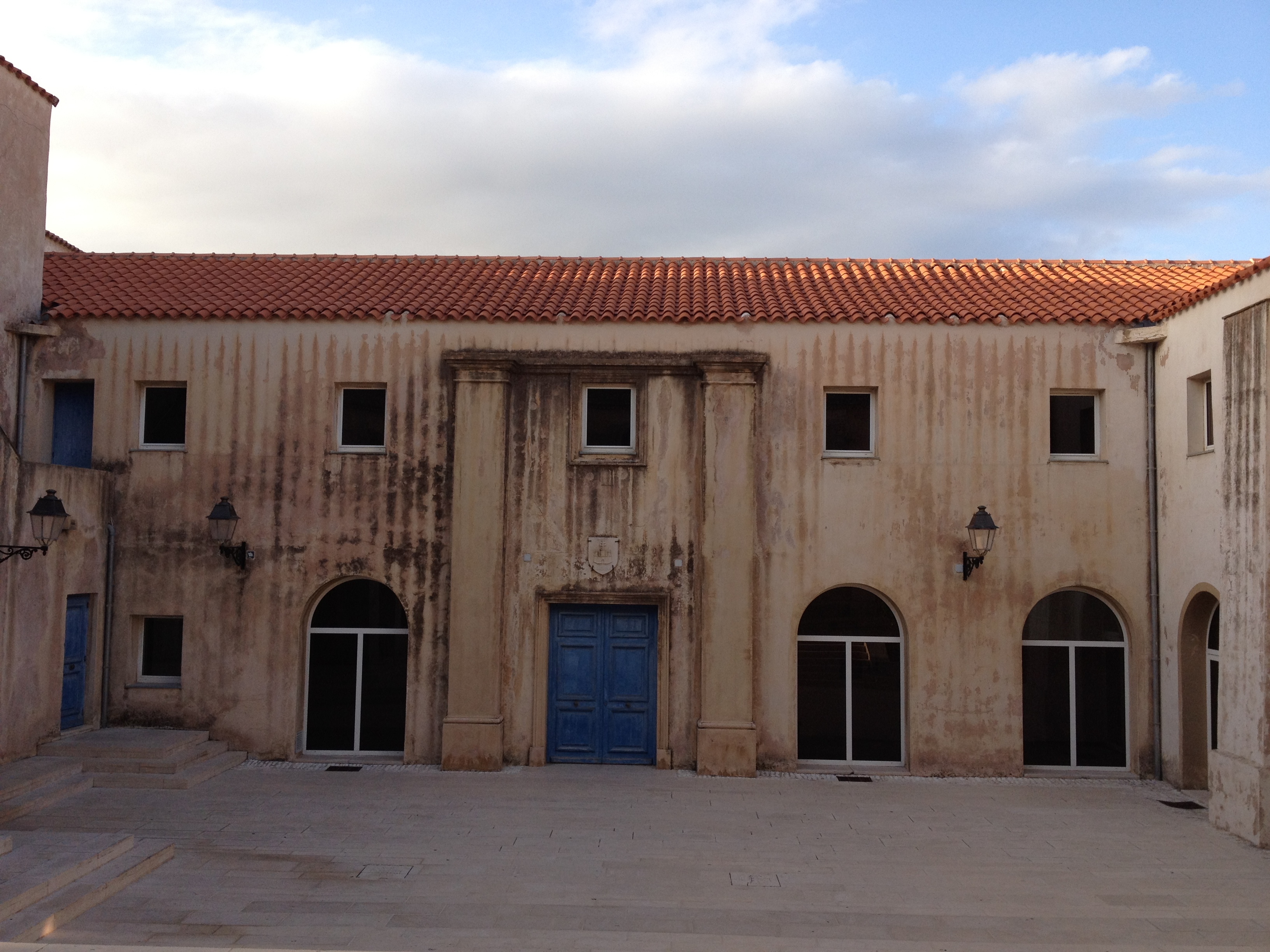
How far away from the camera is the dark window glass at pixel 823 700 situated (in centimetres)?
1477

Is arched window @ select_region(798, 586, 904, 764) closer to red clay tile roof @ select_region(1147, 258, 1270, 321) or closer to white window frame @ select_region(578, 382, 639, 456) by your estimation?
white window frame @ select_region(578, 382, 639, 456)

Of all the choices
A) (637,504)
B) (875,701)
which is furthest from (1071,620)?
(637,504)

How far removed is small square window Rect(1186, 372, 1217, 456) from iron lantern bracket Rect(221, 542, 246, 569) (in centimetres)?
1311

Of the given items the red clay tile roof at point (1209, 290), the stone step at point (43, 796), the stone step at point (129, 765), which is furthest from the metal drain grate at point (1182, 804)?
the stone step at point (43, 796)

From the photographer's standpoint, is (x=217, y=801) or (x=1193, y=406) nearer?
(x=217, y=801)

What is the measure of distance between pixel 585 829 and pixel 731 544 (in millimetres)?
4639

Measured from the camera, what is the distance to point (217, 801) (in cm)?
1245

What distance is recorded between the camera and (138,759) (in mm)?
13289

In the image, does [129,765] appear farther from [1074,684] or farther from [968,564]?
[1074,684]

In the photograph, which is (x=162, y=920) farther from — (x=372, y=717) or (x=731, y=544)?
(x=731, y=544)

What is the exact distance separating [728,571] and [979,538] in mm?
3434

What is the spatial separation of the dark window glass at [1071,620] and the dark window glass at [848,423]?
11.1 feet

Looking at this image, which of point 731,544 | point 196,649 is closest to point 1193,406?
point 731,544

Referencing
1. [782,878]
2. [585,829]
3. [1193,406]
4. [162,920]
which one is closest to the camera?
[162,920]
